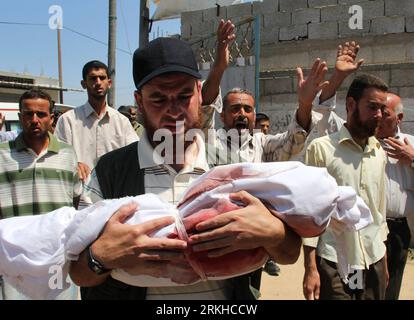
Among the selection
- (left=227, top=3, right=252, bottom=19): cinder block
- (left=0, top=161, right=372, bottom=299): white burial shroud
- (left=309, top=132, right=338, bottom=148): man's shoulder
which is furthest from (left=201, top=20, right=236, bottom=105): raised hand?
(left=227, top=3, right=252, bottom=19): cinder block

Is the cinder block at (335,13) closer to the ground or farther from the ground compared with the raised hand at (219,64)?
farther from the ground

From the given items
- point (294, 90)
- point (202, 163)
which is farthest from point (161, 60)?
point (294, 90)

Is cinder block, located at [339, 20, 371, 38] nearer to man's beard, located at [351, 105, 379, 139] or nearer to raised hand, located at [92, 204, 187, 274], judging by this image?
man's beard, located at [351, 105, 379, 139]

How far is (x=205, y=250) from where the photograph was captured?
3.67 feet

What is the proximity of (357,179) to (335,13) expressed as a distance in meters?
4.45

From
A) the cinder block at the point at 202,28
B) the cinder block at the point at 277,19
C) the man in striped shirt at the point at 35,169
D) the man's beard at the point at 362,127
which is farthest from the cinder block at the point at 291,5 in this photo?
the man in striped shirt at the point at 35,169

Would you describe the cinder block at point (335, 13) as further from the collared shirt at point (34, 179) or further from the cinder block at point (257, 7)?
the collared shirt at point (34, 179)

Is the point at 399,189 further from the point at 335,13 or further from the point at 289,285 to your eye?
the point at 335,13

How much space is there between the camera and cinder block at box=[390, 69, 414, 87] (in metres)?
5.72

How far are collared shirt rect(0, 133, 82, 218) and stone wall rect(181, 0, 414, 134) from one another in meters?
4.03

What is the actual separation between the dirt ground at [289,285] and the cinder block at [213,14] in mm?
4565

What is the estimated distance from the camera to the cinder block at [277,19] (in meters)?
6.90
